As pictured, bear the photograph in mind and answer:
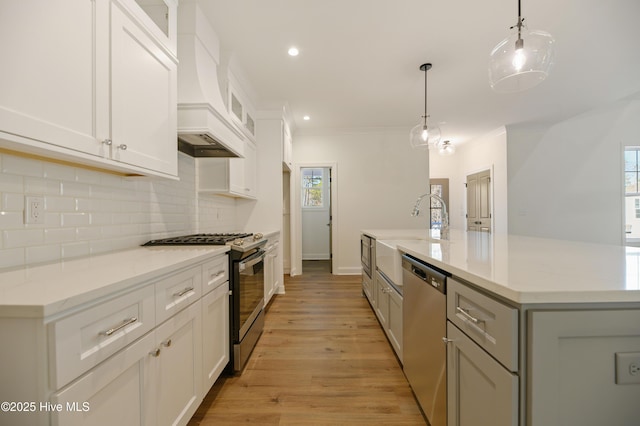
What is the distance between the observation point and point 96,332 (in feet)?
2.57

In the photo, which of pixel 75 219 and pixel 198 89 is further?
pixel 198 89

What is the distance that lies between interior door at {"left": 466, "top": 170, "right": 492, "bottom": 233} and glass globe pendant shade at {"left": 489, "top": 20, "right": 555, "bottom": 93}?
4721mm

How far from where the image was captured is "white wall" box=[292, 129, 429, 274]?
5.11m

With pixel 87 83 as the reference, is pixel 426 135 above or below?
above

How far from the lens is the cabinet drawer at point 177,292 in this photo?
3.55 ft

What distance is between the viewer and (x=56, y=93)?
0.94 meters

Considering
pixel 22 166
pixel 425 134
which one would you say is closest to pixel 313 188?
pixel 425 134

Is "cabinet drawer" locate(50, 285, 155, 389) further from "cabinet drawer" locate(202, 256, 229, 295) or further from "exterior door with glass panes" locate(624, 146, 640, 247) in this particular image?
"exterior door with glass panes" locate(624, 146, 640, 247)

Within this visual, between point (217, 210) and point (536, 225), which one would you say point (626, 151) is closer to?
point (536, 225)

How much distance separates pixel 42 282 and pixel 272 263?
257 cm

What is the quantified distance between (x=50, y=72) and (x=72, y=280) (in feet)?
2.38

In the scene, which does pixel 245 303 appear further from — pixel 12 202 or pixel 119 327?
pixel 12 202

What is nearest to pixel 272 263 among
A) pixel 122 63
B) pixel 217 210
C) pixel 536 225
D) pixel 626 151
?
pixel 217 210

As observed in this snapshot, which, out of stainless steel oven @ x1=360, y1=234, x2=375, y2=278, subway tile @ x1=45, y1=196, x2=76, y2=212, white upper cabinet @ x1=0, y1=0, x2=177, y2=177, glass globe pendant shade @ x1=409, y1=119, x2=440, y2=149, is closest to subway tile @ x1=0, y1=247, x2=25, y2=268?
subway tile @ x1=45, y1=196, x2=76, y2=212
